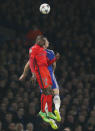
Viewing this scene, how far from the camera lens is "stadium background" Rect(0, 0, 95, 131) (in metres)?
11.4

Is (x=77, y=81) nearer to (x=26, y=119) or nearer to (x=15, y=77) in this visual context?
(x=15, y=77)

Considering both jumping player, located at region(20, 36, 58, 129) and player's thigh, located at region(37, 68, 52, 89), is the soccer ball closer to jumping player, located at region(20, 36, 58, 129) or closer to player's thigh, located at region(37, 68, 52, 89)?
jumping player, located at region(20, 36, 58, 129)

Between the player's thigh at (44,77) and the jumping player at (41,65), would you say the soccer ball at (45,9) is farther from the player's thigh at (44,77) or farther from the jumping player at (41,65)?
the player's thigh at (44,77)

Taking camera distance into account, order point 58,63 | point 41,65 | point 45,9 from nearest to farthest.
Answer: point 41,65 < point 45,9 < point 58,63

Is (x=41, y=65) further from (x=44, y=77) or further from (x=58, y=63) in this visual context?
(x=58, y=63)

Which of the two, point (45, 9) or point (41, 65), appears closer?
point (41, 65)

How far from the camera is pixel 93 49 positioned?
49.9 ft

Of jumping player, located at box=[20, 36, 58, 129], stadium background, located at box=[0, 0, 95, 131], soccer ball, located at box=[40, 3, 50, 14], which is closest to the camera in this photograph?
jumping player, located at box=[20, 36, 58, 129]

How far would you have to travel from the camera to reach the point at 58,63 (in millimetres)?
14234

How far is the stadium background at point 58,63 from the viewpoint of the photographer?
11.4 metres

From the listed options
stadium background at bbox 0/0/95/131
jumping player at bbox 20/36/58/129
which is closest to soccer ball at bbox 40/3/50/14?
jumping player at bbox 20/36/58/129

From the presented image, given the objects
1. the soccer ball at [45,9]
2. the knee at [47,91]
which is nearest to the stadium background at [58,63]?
the knee at [47,91]

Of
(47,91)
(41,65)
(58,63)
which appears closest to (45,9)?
(41,65)

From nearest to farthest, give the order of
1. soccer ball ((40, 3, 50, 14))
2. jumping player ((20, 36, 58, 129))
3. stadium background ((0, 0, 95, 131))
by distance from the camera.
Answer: jumping player ((20, 36, 58, 129)), soccer ball ((40, 3, 50, 14)), stadium background ((0, 0, 95, 131))
